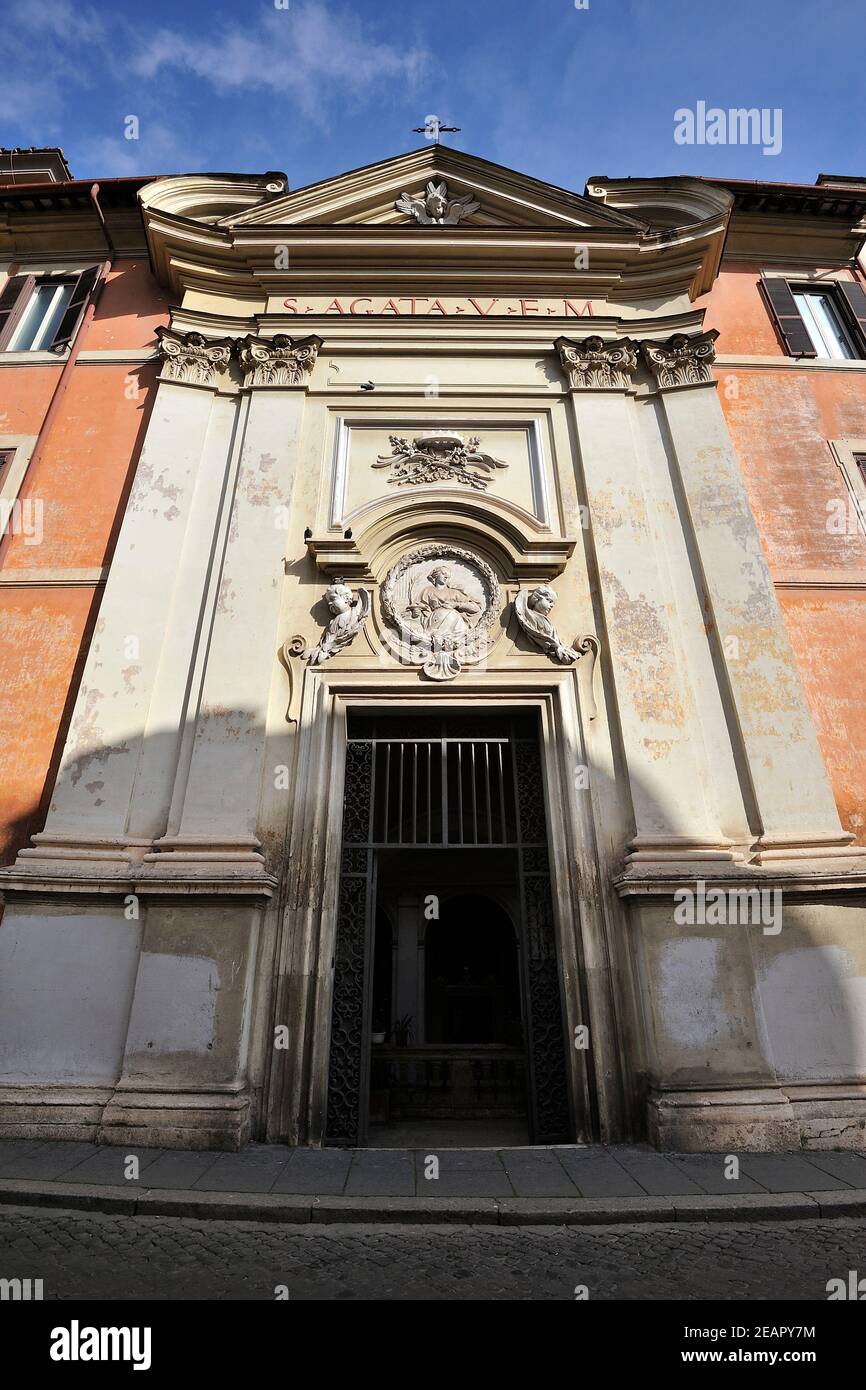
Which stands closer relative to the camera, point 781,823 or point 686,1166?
point 686,1166

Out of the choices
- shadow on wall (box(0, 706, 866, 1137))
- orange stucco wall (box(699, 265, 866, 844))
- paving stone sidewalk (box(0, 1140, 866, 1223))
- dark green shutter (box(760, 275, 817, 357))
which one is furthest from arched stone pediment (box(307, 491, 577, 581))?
paving stone sidewalk (box(0, 1140, 866, 1223))

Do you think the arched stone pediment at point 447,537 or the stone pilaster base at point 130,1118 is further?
the arched stone pediment at point 447,537

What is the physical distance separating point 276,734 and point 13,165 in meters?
13.4

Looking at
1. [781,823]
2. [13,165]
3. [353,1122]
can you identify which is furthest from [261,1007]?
[13,165]

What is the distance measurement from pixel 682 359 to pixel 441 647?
526 centimetres

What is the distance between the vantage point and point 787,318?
10.5m

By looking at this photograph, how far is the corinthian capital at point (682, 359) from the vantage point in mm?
9078

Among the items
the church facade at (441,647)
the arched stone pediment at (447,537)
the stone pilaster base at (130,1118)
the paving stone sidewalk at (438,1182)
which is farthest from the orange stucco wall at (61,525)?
the paving stone sidewalk at (438,1182)

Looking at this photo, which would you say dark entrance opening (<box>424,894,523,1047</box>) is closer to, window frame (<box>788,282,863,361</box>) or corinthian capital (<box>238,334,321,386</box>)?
corinthian capital (<box>238,334,321,386</box>)

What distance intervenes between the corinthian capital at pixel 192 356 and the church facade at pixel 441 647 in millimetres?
76

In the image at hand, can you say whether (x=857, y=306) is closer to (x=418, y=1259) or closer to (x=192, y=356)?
(x=192, y=356)

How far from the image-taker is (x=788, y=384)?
9734mm

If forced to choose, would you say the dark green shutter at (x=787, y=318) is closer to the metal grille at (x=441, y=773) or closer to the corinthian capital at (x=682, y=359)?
the corinthian capital at (x=682, y=359)
